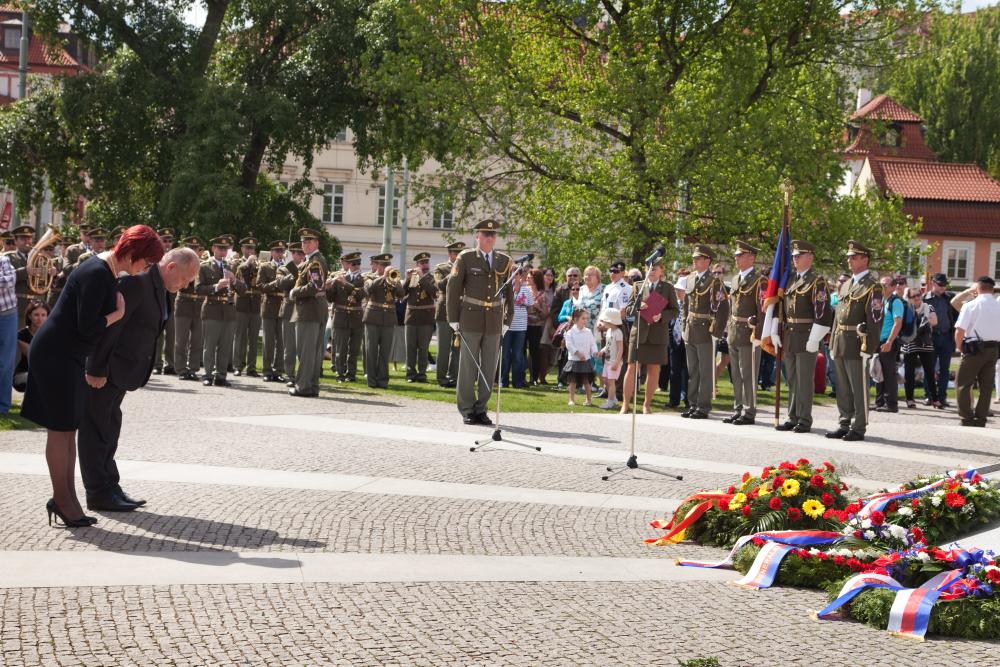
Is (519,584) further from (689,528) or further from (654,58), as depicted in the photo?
(654,58)

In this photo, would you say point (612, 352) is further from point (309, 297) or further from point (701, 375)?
point (309, 297)

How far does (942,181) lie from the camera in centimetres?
6956

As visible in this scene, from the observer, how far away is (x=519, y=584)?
23.0 feet

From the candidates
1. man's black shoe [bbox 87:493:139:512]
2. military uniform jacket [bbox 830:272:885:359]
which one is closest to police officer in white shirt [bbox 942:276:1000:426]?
military uniform jacket [bbox 830:272:885:359]

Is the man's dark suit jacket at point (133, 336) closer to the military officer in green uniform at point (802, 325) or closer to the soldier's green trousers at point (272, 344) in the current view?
the military officer in green uniform at point (802, 325)

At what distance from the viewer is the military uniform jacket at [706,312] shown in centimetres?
1697

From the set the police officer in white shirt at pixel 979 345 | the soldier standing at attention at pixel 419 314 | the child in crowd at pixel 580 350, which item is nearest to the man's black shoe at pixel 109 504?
the child in crowd at pixel 580 350

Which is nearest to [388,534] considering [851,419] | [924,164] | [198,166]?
[851,419]

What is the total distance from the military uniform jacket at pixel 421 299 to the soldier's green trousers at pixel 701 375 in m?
5.78

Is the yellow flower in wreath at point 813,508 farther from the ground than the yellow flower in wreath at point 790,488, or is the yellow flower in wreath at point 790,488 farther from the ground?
the yellow flower in wreath at point 790,488

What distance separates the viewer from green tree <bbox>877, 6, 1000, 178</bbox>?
225 ft

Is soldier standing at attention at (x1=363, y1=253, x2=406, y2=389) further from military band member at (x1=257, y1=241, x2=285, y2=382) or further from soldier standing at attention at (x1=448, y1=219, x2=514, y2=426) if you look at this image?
soldier standing at attention at (x1=448, y1=219, x2=514, y2=426)

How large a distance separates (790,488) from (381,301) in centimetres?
1299

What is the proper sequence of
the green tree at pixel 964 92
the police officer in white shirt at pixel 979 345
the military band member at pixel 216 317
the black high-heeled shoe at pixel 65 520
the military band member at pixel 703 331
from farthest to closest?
the green tree at pixel 964 92
the military band member at pixel 216 317
the police officer in white shirt at pixel 979 345
the military band member at pixel 703 331
the black high-heeled shoe at pixel 65 520
